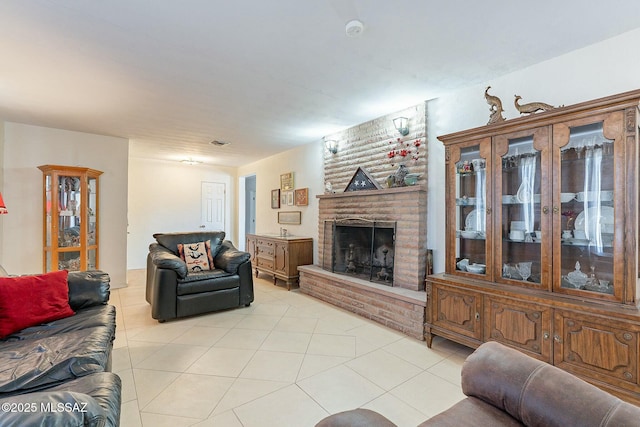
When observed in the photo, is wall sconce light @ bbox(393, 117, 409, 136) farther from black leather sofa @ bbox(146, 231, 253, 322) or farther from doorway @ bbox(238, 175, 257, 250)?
doorway @ bbox(238, 175, 257, 250)

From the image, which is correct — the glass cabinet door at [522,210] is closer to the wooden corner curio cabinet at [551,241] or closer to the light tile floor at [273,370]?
the wooden corner curio cabinet at [551,241]

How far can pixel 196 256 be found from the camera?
405 cm

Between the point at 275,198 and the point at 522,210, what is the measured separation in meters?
4.61

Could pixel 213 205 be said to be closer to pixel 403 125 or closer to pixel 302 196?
pixel 302 196

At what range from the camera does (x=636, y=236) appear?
1.85 m

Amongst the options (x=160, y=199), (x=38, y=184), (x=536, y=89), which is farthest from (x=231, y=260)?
(x=160, y=199)

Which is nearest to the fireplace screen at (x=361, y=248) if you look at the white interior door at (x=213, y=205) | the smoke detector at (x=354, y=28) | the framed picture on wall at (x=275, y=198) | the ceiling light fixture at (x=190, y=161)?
the framed picture on wall at (x=275, y=198)

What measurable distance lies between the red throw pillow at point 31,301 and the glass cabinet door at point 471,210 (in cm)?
321

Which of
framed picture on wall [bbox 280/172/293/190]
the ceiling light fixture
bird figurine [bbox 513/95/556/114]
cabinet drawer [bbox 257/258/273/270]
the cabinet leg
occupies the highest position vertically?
the ceiling light fixture

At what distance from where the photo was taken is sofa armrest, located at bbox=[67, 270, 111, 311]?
235cm

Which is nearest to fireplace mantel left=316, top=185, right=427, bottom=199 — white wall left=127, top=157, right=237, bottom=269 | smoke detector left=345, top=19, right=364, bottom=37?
smoke detector left=345, top=19, right=364, bottom=37

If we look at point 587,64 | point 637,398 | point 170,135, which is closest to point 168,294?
point 170,135

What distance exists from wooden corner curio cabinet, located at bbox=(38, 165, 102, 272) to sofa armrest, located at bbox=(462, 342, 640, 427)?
5.15m

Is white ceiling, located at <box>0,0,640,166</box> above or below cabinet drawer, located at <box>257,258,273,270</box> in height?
above
